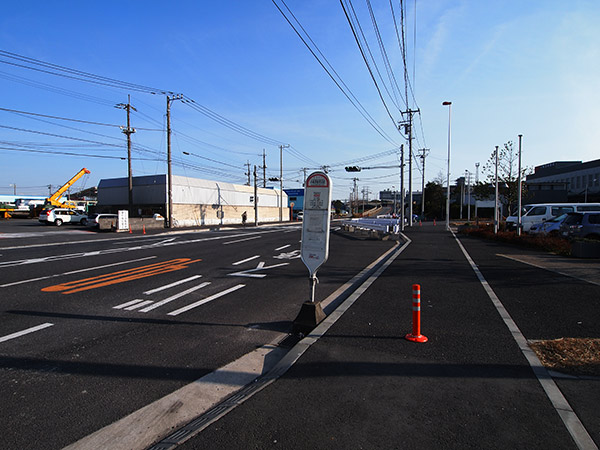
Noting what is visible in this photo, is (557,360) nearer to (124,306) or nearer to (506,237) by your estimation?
(124,306)

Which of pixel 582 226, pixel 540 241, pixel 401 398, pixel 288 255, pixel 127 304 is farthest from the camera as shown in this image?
pixel 540 241

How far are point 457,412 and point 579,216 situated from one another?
1832 cm

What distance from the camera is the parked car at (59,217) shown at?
36312 mm

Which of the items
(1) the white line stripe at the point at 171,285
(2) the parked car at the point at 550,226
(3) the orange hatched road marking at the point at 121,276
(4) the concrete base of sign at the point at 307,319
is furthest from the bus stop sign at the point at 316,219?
(2) the parked car at the point at 550,226

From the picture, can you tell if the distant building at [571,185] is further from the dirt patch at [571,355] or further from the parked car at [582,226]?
the dirt patch at [571,355]

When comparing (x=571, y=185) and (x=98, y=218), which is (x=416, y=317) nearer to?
(x=98, y=218)

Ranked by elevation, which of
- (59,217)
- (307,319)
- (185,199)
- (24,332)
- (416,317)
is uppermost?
(185,199)

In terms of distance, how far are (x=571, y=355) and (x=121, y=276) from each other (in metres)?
10.1

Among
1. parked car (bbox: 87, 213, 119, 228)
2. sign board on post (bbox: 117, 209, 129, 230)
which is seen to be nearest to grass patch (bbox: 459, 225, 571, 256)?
sign board on post (bbox: 117, 209, 129, 230)

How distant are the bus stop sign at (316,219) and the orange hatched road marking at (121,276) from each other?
5.82 m

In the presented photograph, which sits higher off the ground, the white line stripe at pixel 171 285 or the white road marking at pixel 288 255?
the white line stripe at pixel 171 285

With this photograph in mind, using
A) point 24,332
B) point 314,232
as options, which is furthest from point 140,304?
point 314,232

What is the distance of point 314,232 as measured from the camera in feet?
19.1

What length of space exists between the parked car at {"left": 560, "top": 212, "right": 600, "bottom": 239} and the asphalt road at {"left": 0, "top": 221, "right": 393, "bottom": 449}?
39.7 ft
